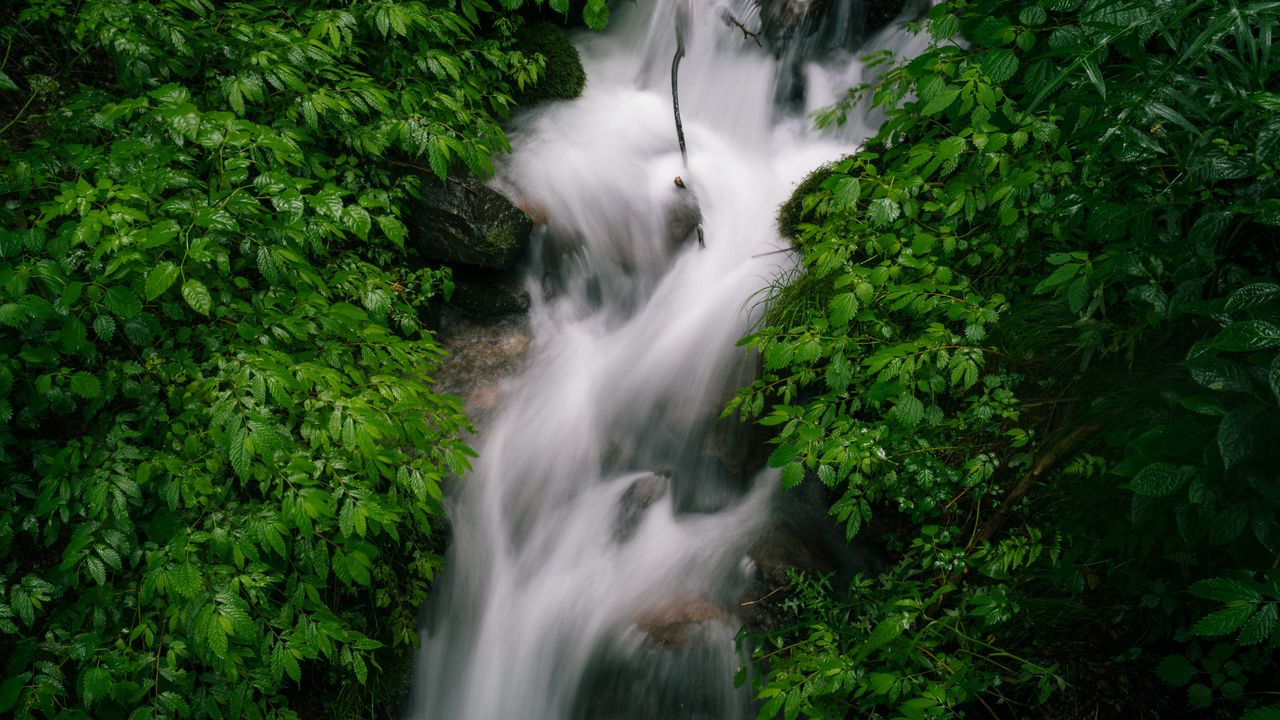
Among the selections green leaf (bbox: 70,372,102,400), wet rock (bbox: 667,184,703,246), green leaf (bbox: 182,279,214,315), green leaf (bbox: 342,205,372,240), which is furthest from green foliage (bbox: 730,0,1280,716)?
green leaf (bbox: 70,372,102,400)

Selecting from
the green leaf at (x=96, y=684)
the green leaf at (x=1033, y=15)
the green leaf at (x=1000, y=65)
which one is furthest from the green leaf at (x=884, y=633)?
the green leaf at (x=96, y=684)

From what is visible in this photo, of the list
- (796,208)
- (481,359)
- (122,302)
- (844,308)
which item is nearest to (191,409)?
(122,302)

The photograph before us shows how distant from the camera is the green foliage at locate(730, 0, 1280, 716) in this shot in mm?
1604

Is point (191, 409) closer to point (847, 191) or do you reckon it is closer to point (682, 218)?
point (847, 191)

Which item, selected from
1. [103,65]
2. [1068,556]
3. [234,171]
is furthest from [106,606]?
[1068,556]

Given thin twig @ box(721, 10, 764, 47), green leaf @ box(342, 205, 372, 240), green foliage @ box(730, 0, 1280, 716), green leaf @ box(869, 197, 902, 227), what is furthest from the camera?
thin twig @ box(721, 10, 764, 47)

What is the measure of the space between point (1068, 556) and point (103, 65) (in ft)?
16.0

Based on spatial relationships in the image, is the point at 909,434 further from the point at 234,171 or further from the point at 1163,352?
the point at 234,171

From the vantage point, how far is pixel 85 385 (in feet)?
7.85

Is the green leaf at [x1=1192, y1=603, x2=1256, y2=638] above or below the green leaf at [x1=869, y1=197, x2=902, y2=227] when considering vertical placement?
below

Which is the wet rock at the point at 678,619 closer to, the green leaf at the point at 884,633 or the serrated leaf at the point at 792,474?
the green leaf at the point at 884,633

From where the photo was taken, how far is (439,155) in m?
3.41

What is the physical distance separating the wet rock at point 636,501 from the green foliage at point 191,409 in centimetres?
91

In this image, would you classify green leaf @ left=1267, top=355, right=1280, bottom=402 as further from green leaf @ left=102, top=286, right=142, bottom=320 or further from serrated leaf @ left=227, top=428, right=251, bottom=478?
green leaf @ left=102, top=286, right=142, bottom=320
